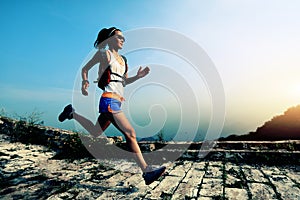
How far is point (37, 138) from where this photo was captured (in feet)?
19.9

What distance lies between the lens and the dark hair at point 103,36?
320 cm

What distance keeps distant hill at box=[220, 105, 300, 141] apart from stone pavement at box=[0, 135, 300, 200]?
5070 millimetres

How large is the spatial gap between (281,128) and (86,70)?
960 cm

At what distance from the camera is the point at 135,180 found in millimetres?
3428

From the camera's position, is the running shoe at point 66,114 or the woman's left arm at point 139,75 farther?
the running shoe at point 66,114

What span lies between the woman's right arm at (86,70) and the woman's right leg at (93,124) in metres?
0.48

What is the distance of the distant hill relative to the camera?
28.8ft

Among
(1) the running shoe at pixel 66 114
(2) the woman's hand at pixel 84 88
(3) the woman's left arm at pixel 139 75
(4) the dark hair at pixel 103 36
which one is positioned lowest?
(1) the running shoe at pixel 66 114

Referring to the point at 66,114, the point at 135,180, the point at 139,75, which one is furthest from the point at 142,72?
the point at 135,180

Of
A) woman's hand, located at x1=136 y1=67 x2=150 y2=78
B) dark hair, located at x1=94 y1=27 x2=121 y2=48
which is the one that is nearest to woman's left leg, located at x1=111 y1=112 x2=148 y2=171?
woman's hand, located at x1=136 y1=67 x2=150 y2=78

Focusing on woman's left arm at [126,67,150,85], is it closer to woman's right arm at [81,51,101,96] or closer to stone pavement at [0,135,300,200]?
woman's right arm at [81,51,101,96]

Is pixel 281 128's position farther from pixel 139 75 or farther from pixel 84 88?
pixel 84 88

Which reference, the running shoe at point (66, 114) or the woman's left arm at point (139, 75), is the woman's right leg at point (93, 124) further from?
the woman's left arm at point (139, 75)

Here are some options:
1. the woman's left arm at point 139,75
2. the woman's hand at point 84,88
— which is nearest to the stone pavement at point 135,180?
the woman's hand at point 84,88
